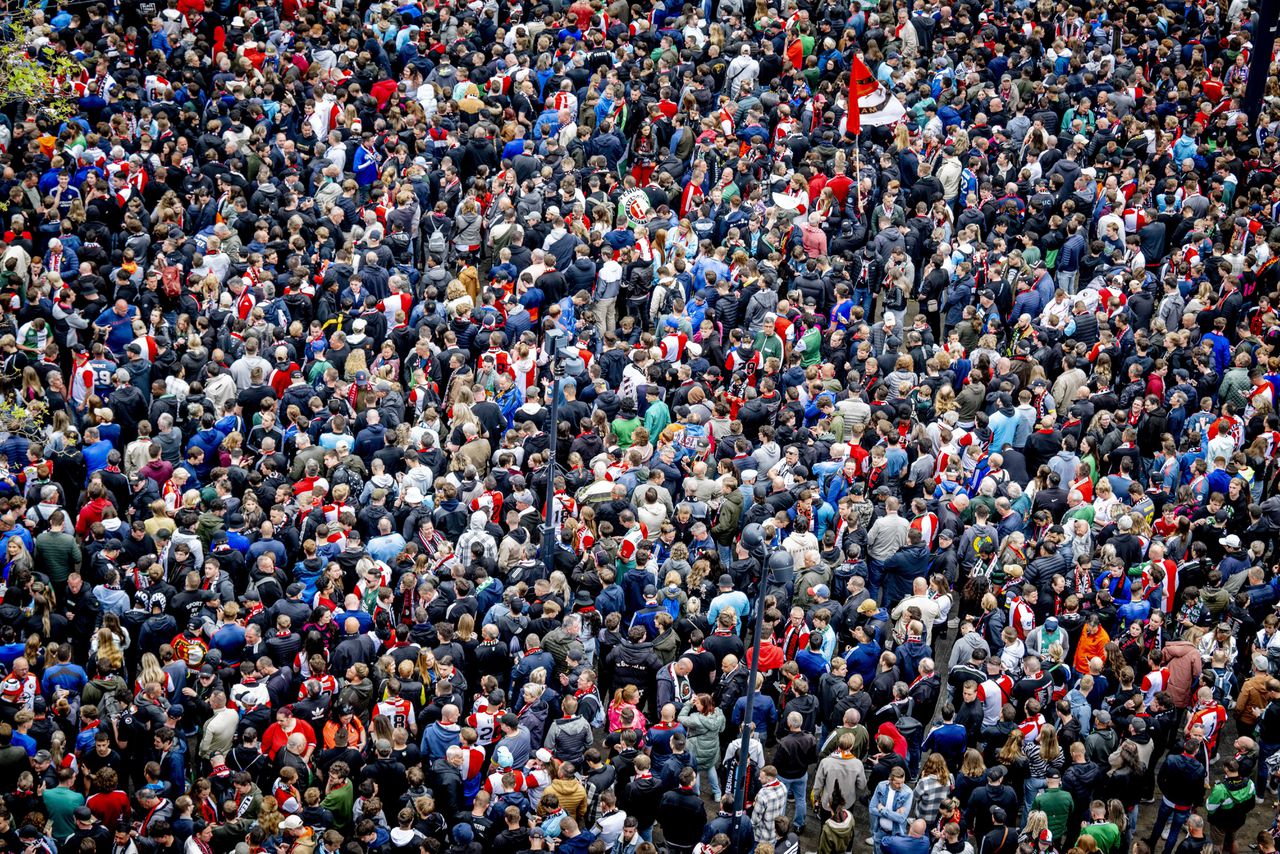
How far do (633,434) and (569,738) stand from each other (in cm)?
464

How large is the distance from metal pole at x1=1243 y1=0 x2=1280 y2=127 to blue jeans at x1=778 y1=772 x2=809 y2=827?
47.2ft

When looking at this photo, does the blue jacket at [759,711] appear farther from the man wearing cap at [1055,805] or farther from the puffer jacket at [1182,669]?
the puffer jacket at [1182,669]

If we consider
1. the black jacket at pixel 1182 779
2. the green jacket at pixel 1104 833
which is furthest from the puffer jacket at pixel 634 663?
the black jacket at pixel 1182 779

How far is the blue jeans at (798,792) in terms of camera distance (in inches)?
636

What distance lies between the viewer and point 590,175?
2388 centimetres

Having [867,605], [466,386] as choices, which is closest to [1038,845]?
[867,605]

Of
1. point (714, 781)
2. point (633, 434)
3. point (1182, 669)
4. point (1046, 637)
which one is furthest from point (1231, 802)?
point (633, 434)

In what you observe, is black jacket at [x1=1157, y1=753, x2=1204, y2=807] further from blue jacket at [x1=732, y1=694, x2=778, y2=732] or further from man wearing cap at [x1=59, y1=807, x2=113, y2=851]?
man wearing cap at [x1=59, y1=807, x2=113, y2=851]

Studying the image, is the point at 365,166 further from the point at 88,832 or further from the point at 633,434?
the point at 88,832

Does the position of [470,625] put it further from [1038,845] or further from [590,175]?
[590,175]

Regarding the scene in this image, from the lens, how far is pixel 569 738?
15773 millimetres

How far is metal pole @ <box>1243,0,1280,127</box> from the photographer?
84.2ft

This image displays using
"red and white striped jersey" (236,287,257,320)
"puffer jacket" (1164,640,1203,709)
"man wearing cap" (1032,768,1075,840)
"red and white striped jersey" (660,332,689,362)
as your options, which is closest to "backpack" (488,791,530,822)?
"man wearing cap" (1032,768,1075,840)

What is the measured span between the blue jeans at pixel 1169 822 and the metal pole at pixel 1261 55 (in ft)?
42.9
